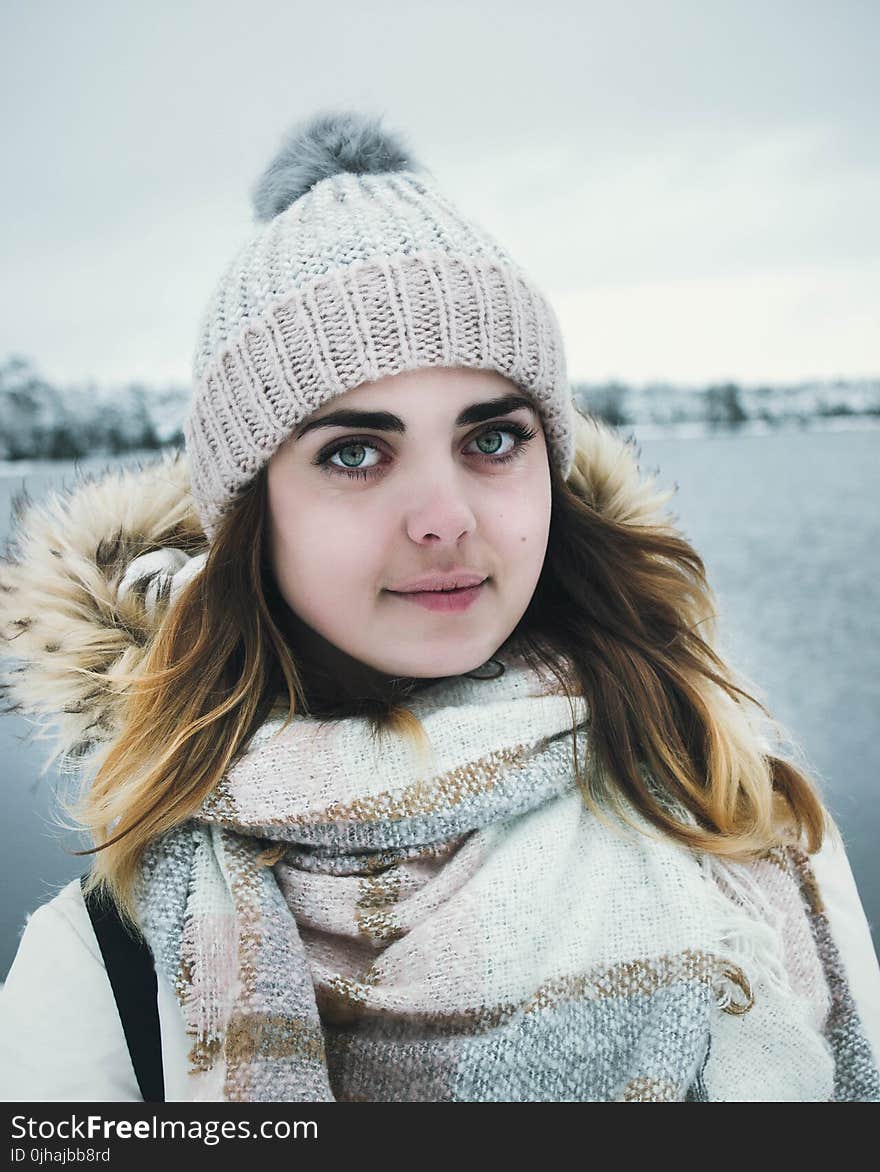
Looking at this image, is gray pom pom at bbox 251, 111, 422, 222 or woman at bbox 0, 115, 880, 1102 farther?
gray pom pom at bbox 251, 111, 422, 222

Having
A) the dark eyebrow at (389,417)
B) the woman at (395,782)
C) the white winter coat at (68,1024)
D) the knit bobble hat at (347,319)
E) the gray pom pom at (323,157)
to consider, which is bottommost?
the white winter coat at (68,1024)

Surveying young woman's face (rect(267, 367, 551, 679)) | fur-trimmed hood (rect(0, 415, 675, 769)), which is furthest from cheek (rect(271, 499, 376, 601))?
fur-trimmed hood (rect(0, 415, 675, 769))

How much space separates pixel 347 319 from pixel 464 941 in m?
0.57

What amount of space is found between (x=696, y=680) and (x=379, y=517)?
1.55ft

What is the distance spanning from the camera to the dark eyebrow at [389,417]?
0.80 metres

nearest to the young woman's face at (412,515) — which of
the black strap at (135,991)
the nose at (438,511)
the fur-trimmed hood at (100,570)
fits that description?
the nose at (438,511)

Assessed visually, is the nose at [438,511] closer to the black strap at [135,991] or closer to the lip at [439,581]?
the lip at [439,581]

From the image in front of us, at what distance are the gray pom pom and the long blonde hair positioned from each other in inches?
13.3

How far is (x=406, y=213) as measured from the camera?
2.87 ft

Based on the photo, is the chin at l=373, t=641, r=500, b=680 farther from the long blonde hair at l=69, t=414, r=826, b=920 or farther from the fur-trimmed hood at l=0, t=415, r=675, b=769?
the fur-trimmed hood at l=0, t=415, r=675, b=769

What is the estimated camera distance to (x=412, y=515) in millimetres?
802

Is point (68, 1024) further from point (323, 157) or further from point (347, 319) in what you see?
point (323, 157)

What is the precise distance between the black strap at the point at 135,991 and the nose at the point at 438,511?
1.60 ft

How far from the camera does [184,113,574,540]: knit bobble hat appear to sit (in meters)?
0.81
